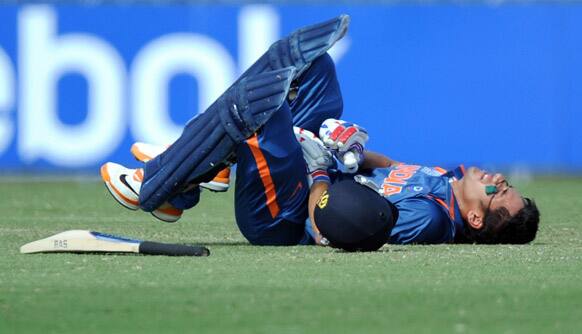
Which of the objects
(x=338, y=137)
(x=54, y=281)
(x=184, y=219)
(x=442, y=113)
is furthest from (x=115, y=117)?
(x=54, y=281)

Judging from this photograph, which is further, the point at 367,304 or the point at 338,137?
the point at 338,137

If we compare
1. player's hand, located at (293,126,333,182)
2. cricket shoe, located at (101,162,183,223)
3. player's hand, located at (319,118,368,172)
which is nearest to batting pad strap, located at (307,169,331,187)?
player's hand, located at (293,126,333,182)

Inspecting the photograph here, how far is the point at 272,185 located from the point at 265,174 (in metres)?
0.07

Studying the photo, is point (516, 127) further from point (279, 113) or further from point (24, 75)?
point (279, 113)

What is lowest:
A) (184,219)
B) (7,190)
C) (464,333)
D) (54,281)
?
(7,190)

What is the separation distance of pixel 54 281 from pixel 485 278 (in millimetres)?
1560

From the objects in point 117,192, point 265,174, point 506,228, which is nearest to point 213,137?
point 265,174

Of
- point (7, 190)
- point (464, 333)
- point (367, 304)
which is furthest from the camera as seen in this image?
point (7, 190)

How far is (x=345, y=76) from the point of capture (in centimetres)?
1226

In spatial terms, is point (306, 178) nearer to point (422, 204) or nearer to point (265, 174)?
point (265, 174)

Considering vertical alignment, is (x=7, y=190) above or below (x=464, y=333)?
below

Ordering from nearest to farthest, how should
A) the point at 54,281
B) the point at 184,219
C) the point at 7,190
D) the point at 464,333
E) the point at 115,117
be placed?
the point at 464,333 < the point at 54,281 < the point at 184,219 < the point at 7,190 < the point at 115,117

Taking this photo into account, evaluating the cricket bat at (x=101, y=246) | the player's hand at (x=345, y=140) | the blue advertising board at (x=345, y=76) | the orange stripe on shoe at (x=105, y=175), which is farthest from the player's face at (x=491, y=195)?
the blue advertising board at (x=345, y=76)

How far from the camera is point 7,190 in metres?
11.2
